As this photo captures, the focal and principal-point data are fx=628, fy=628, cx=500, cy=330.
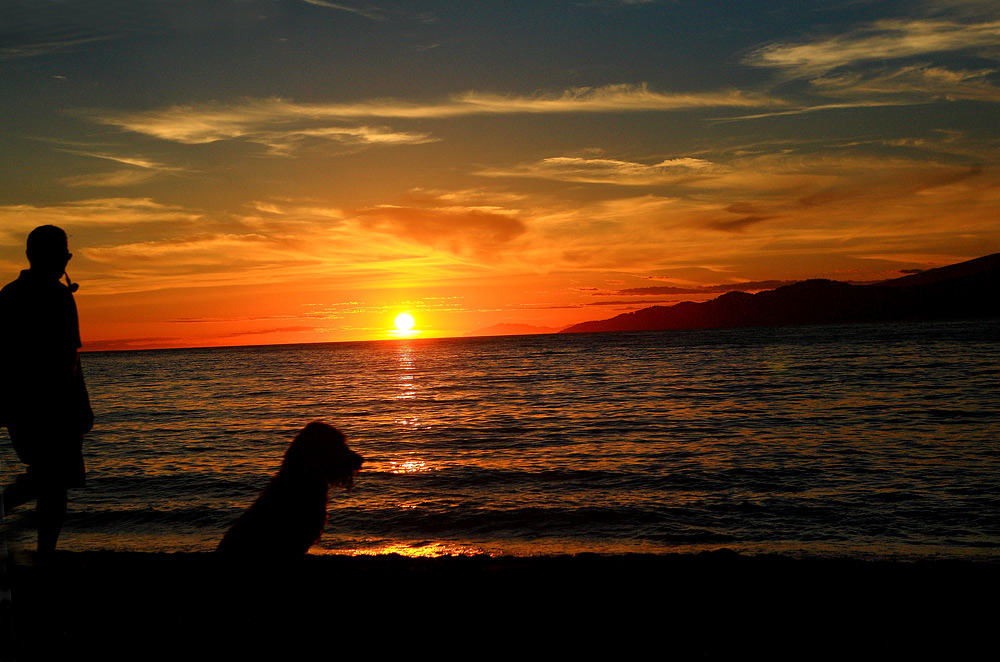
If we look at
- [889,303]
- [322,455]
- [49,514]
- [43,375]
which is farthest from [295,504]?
[889,303]

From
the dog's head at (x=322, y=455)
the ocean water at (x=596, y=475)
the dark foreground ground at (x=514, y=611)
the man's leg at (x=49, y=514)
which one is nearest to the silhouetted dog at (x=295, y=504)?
the dog's head at (x=322, y=455)

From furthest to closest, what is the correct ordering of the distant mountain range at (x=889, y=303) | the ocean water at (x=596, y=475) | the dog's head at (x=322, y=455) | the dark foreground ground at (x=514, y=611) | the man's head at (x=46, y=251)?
the distant mountain range at (x=889, y=303), the ocean water at (x=596, y=475), the dog's head at (x=322, y=455), the man's head at (x=46, y=251), the dark foreground ground at (x=514, y=611)

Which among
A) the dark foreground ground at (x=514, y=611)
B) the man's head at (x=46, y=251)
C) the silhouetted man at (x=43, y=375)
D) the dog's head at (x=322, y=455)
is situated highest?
the man's head at (x=46, y=251)

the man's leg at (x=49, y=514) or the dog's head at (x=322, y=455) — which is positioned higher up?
the dog's head at (x=322, y=455)

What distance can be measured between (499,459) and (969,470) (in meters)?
7.67

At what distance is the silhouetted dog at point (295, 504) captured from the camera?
389 cm

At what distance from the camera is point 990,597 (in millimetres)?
4625

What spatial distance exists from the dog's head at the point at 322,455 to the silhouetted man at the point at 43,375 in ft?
4.09

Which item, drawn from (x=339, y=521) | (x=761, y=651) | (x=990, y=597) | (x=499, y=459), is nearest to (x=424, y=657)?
(x=761, y=651)

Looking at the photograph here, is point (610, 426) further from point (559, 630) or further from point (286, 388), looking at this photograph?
point (286, 388)

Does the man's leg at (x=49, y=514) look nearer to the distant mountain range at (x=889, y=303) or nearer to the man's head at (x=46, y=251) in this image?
→ the man's head at (x=46, y=251)

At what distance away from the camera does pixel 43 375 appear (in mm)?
3947

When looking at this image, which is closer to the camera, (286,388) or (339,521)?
(339,521)

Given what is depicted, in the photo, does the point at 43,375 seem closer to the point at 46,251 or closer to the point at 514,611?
the point at 46,251
